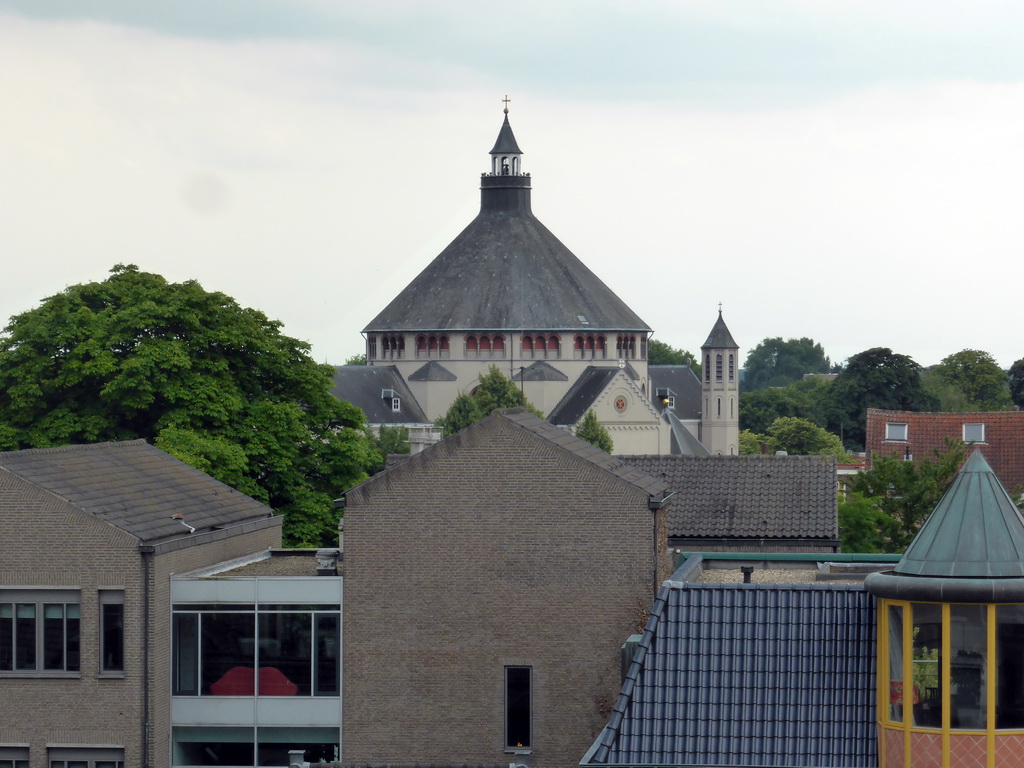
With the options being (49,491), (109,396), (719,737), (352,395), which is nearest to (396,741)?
(49,491)

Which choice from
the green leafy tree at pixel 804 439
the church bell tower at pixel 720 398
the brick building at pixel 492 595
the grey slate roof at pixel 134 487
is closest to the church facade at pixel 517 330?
the green leafy tree at pixel 804 439

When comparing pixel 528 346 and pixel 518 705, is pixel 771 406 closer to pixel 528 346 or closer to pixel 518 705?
pixel 528 346

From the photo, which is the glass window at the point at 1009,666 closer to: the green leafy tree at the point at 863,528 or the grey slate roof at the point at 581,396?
the green leafy tree at the point at 863,528

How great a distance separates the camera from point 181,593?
86.8ft

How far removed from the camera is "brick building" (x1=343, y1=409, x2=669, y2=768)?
26.0m

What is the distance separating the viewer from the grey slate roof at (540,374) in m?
145

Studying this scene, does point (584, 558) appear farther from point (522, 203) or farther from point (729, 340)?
point (729, 340)

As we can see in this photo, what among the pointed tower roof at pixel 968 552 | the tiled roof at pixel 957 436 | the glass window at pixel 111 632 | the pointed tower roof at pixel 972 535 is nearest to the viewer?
the pointed tower roof at pixel 968 552

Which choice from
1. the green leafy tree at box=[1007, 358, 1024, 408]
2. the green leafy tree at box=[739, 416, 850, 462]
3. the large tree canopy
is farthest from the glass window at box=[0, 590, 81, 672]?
the green leafy tree at box=[1007, 358, 1024, 408]

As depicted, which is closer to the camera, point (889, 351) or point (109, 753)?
point (109, 753)

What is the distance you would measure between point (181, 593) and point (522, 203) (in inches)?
5043

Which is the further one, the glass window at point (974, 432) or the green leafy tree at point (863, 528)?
the glass window at point (974, 432)

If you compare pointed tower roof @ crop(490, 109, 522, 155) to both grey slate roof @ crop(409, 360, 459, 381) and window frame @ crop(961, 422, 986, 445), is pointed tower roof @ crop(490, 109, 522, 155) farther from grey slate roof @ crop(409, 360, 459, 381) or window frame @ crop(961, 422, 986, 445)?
window frame @ crop(961, 422, 986, 445)

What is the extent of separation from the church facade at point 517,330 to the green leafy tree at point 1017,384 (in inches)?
1096
